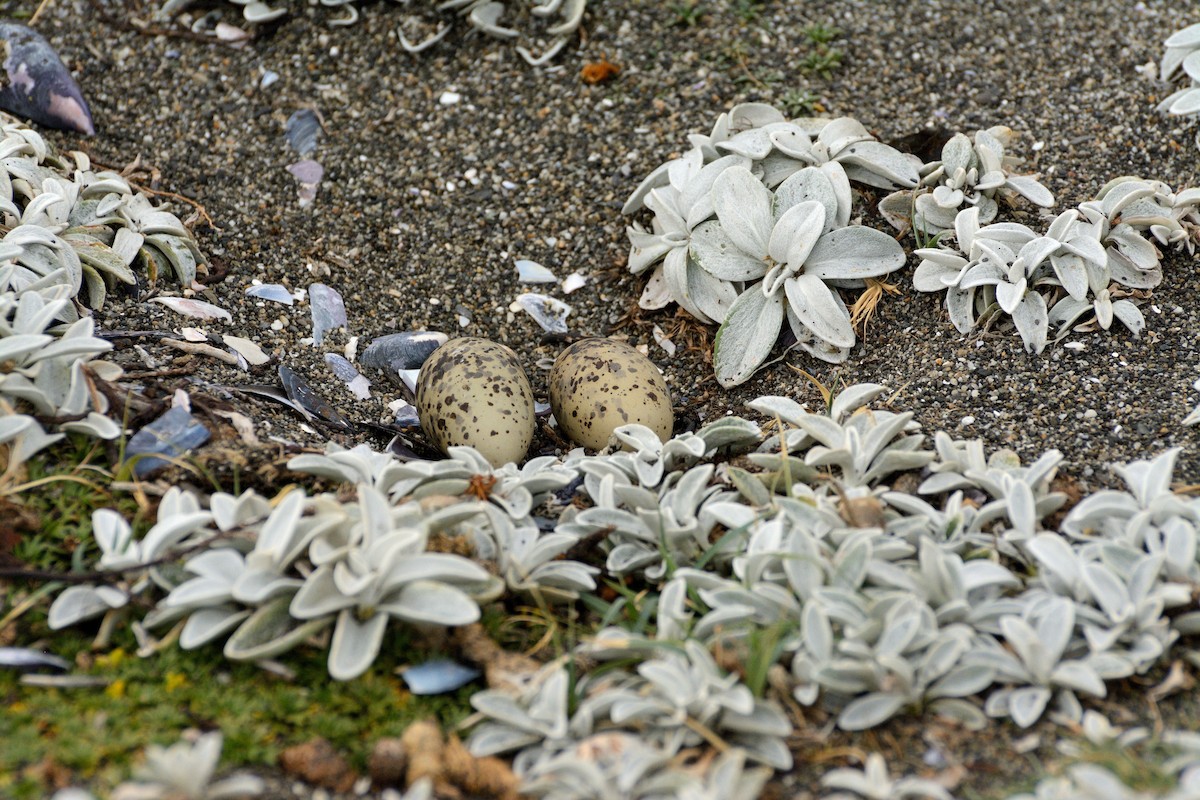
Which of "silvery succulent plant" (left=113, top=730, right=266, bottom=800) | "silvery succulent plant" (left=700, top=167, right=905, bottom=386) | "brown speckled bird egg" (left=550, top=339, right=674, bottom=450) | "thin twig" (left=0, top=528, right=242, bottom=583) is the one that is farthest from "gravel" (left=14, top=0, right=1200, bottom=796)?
"silvery succulent plant" (left=113, top=730, right=266, bottom=800)

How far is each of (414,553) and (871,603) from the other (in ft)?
2.81

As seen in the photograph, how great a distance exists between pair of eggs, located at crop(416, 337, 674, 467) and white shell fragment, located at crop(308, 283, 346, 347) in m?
0.51

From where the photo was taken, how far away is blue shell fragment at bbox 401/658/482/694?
75.5 inches

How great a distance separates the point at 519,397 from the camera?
108 inches

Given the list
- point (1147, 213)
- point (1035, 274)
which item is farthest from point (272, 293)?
point (1147, 213)

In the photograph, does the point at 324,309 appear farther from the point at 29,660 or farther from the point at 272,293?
the point at 29,660

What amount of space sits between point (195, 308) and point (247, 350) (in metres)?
0.24

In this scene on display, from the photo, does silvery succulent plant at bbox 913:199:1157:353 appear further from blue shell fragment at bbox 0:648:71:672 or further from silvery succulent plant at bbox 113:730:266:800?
blue shell fragment at bbox 0:648:71:672

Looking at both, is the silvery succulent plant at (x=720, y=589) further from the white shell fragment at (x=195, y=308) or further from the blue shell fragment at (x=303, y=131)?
the blue shell fragment at (x=303, y=131)

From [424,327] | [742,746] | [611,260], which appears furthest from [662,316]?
[742,746]

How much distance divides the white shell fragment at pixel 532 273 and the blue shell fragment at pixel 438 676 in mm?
1715

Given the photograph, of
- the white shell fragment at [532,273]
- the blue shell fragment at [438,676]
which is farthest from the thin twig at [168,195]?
the blue shell fragment at [438,676]

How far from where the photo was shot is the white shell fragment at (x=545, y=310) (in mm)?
3340

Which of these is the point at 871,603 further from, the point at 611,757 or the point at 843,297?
the point at 843,297
